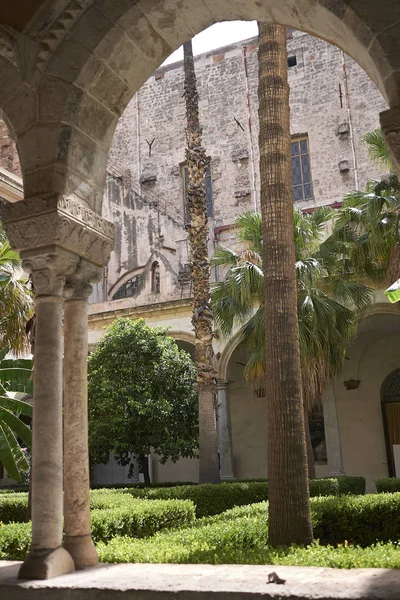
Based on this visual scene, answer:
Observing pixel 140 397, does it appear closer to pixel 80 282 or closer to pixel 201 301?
pixel 201 301

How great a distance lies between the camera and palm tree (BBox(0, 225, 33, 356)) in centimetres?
1237

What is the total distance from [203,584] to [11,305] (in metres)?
10.1

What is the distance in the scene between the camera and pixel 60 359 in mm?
4184

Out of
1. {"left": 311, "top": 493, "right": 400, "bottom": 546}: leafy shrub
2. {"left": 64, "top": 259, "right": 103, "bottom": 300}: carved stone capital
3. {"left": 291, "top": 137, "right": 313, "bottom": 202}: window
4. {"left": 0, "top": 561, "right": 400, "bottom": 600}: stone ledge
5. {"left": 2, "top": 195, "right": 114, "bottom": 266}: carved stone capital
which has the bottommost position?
{"left": 311, "top": 493, "right": 400, "bottom": 546}: leafy shrub

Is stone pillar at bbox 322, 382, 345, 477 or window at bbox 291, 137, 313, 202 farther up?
window at bbox 291, 137, 313, 202

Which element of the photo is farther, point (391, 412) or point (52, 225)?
point (391, 412)

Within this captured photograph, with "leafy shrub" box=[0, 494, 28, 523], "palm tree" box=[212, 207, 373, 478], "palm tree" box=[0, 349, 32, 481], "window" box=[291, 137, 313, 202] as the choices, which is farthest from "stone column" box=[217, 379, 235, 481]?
"window" box=[291, 137, 313, 202]

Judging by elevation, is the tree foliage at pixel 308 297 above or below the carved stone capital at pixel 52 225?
above

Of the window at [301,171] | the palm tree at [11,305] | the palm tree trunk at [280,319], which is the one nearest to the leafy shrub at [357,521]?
the palm tree trunk at [280,319]

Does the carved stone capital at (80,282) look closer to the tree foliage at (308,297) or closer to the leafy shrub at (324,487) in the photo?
the leafy shrub at (324,487)

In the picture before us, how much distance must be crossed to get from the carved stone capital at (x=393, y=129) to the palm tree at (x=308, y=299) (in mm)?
9880

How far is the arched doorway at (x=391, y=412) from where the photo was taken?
20250 millimetres

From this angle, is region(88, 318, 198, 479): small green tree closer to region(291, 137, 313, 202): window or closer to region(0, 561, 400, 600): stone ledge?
region(291, 137, 313, 202): window

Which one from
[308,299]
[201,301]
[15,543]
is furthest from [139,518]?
[308,299]
